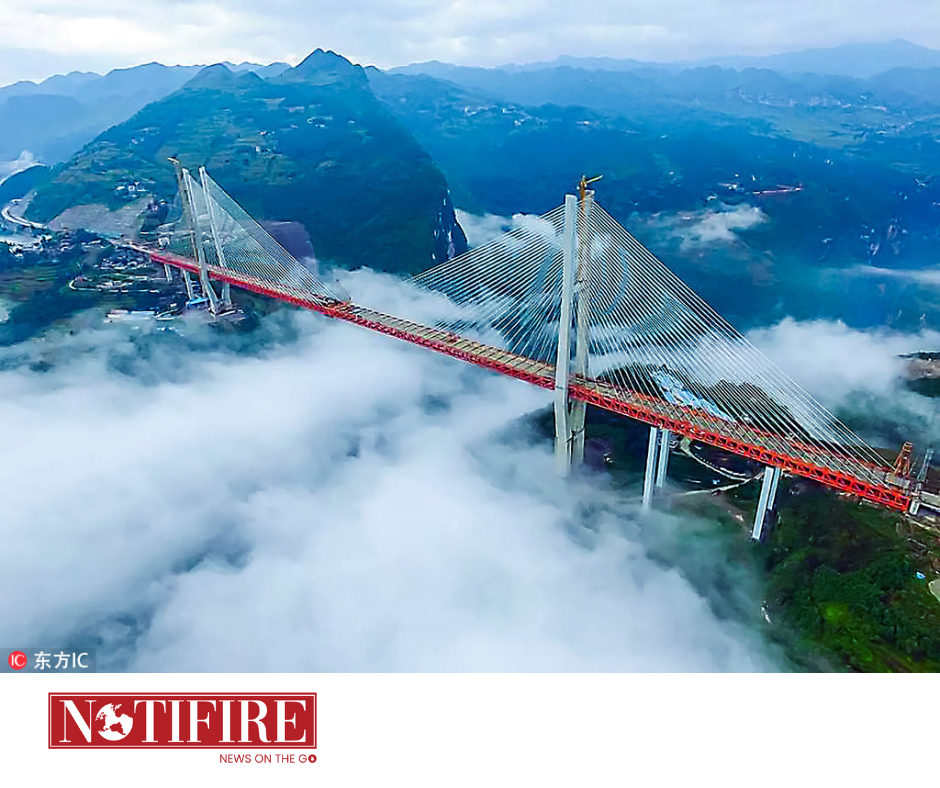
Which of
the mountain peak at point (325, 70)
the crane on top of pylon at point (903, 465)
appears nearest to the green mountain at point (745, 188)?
the mountain peak at point (325, 70)

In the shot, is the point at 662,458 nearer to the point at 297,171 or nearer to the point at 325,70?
the point at 297,171

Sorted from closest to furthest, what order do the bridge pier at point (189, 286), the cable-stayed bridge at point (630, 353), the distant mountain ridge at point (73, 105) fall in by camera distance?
the cable-stayed bridge at point (630, 353), the bridge pier at point (189, 286), the distant mountain ridge at point (73, 105)

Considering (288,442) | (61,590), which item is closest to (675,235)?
(288,442)

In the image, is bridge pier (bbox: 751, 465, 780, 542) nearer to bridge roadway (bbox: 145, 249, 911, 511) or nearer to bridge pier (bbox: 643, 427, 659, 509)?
bridge roadway (bbox: 145, 249, 911, 511)

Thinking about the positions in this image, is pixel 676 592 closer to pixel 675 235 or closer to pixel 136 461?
pixel 136 461

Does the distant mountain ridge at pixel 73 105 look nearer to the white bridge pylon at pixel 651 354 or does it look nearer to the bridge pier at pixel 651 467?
the white bridge pylon at pixel 651 354

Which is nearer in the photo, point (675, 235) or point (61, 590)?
point (61, 590)
